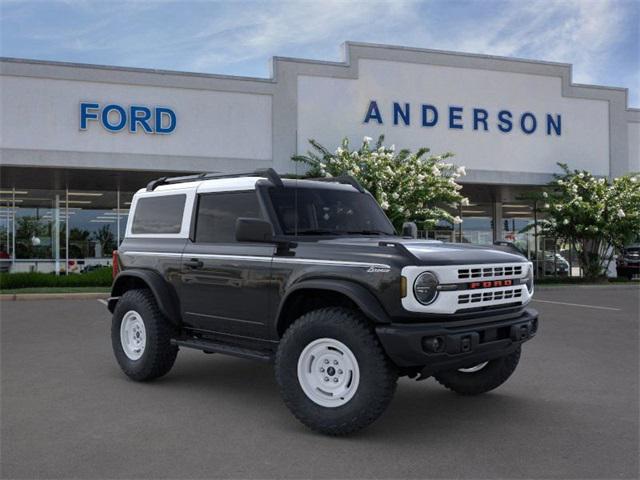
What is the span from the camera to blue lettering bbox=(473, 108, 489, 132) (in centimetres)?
2348

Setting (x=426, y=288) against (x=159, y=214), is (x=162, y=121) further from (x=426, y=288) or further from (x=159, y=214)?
(x=426, y=288)

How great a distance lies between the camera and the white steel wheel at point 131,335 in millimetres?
6887

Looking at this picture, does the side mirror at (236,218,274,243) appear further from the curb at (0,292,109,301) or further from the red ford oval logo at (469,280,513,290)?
the curb at (0,292,109,301)

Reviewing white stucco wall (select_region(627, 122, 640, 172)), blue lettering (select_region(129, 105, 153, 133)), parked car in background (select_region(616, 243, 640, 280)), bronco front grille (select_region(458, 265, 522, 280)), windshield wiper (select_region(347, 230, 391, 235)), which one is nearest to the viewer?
bronco front grille (select_region(458, 265, 522, 280))

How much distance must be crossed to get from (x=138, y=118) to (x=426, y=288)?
16.6 m

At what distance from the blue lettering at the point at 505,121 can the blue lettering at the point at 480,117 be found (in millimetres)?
550

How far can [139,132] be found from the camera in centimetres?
1972

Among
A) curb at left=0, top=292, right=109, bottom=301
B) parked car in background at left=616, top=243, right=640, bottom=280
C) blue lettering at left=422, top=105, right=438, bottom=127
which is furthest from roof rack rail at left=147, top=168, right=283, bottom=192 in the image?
parked car in background at left=616, top=243, right=640, bottom=280

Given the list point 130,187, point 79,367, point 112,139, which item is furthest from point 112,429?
point 130,187

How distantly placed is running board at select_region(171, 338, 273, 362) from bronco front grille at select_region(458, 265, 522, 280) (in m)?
1.78

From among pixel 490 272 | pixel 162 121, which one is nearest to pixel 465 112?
pixel 162 121

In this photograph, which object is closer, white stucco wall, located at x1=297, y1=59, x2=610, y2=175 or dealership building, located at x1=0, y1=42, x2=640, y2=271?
dealership building, located at x1=0, y1=42, x2=640, y2=271

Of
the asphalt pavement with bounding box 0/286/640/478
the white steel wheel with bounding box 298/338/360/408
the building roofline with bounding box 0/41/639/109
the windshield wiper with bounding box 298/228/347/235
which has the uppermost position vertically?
the building roofline with bounding box 0/41/639/109

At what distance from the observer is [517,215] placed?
30.1 metres
